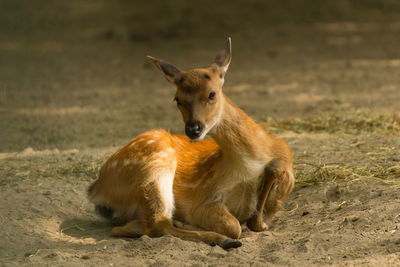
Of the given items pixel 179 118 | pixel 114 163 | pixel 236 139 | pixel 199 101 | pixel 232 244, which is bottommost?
pixel 179 118

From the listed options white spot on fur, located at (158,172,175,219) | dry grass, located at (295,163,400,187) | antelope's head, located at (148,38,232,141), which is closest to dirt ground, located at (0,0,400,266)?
dry grass, located at (295,163,400,187)

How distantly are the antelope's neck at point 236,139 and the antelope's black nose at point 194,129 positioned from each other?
31 cm

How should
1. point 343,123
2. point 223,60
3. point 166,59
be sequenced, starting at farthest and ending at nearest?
point 166,59 → point 343,123 → point 223,60

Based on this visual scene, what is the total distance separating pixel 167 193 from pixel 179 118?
3.91 m

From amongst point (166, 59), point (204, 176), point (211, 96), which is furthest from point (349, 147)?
point (166, 59)

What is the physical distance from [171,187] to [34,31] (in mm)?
12036

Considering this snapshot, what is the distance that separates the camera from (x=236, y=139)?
197 inches

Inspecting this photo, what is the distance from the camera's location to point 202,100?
4766mm

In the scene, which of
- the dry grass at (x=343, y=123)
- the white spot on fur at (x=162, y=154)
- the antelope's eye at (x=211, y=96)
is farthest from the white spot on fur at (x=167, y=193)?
the dry grass at (x=343, y=123)

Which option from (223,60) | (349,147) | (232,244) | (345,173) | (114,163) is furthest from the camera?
(349,147)

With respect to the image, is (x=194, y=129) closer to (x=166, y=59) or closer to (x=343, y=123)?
(x=343, y=123)

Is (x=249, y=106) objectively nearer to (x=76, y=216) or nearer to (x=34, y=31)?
(x=76, y=216)

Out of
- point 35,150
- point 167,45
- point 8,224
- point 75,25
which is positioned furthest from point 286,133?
point 75,25

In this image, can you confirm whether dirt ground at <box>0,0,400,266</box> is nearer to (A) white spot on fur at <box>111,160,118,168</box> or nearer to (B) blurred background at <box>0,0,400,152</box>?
(B) blurred background at <box>0,0,400,152</box>
